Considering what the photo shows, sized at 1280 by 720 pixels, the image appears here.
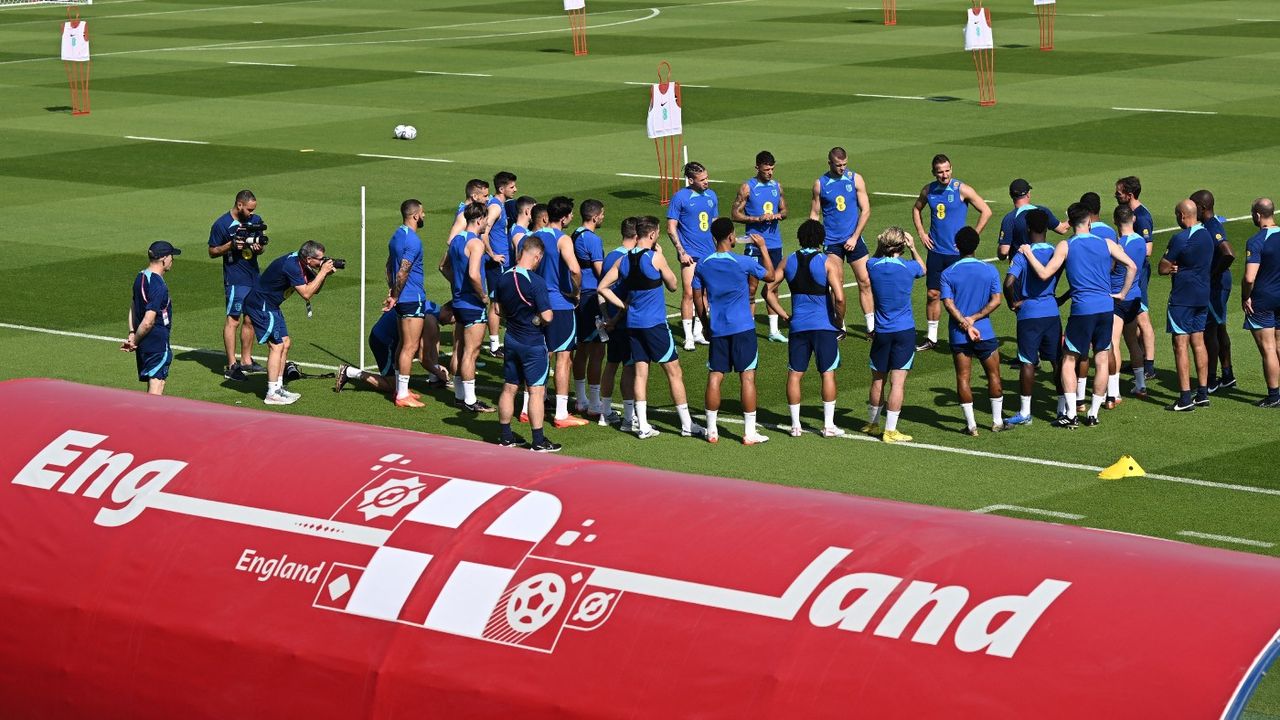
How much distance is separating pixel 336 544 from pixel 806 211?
20939 millimetres

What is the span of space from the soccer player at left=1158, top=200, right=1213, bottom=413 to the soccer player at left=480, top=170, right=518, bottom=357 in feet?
21.4

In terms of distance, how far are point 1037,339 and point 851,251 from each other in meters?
4.83

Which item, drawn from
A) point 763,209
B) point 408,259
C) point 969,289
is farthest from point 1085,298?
point 408,259

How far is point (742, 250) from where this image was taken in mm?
26016

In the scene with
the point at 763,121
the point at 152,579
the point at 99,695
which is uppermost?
the point at 763,121

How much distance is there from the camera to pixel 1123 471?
1566 centimetres

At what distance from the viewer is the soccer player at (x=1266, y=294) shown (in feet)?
58.9

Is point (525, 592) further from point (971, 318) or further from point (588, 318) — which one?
point (588, 318)

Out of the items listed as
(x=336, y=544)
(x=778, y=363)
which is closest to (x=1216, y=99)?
(x=778, y=363)

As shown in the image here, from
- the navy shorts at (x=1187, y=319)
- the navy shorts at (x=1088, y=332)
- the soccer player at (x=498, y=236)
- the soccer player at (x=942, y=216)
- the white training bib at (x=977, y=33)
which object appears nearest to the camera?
the navy shorts at (x=1088, y=332)

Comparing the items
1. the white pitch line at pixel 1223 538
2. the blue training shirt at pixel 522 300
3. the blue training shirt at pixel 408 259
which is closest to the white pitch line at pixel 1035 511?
the white pitch line at pixel 1223 538

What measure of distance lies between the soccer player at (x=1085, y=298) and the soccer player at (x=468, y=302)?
516 cm

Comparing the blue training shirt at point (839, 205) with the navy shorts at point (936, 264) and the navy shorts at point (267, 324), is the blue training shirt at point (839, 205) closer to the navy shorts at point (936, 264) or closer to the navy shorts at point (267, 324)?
the navy shorts at point (936, 264)

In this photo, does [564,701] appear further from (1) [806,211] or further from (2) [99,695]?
(1) [806,211]
